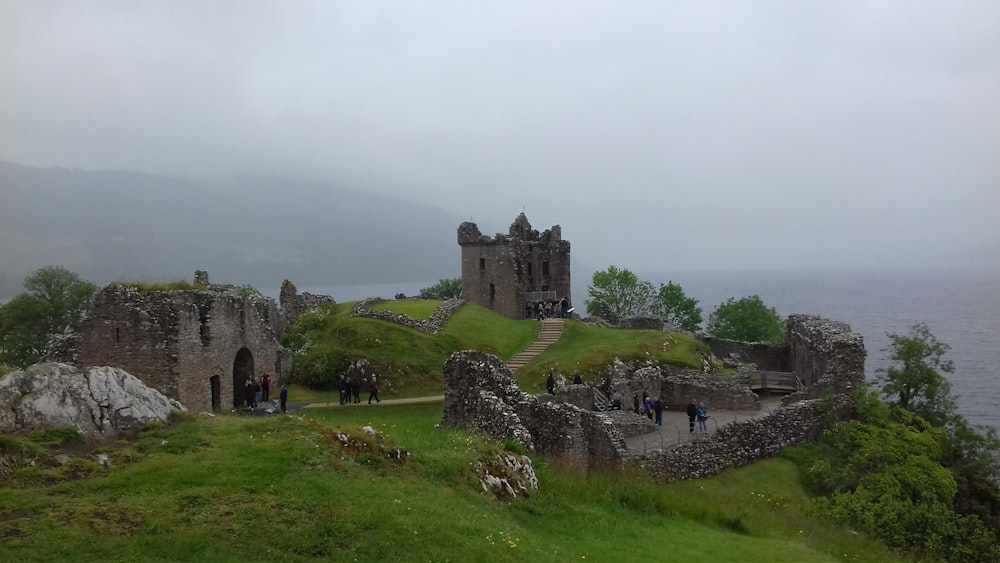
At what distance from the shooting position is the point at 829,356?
3488 centimetres

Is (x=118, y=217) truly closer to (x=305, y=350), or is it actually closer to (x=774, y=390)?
(x=305, y=350)

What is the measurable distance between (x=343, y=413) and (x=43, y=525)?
72.6 feet

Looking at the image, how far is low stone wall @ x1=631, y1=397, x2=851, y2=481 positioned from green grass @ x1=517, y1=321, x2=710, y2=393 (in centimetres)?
940

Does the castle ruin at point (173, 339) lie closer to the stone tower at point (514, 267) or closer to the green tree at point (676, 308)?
the stone tower at point (514, 267)

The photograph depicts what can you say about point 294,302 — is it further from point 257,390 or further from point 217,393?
point 217,393

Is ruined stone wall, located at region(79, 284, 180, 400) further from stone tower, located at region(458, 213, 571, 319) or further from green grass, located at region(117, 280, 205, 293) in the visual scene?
stone tower, located at region(458, 213, 571, 319)

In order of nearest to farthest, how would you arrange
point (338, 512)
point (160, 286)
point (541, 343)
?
1. point (338, 512)
2. point (160, 286)
3. point (541, 343)

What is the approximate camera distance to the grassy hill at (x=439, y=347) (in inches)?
1539

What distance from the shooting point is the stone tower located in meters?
62.9

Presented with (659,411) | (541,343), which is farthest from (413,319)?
(659,411)

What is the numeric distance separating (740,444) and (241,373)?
24.4 m

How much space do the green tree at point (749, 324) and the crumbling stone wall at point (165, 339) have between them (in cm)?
5343

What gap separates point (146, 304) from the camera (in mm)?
30484

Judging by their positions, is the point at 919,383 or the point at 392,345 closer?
the point at 919,383
